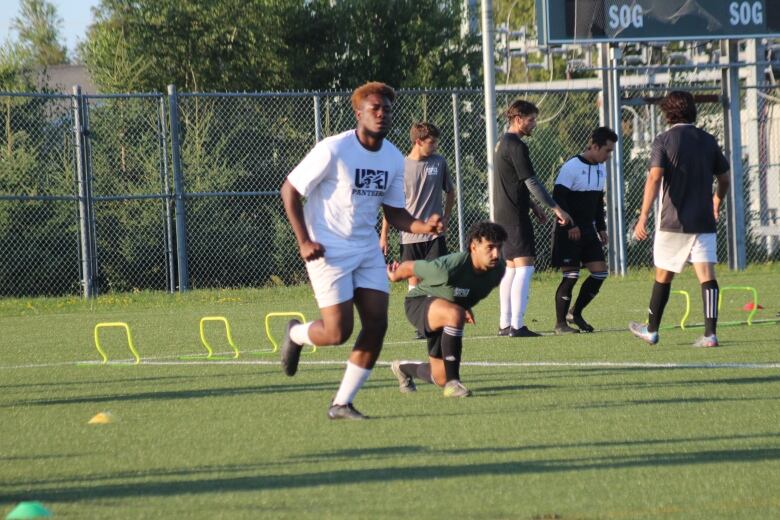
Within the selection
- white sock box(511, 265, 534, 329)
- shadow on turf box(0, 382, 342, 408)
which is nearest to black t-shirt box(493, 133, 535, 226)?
white sock box(511, 265, 534, 329)

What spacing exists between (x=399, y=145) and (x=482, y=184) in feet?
4.62

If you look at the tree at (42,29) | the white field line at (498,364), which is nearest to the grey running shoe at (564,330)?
the white field line at (498,364)

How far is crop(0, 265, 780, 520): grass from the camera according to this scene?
5.92 metres

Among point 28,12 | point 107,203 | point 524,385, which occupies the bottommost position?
point 524,385

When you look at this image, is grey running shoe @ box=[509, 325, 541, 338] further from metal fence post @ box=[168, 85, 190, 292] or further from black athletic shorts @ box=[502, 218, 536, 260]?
metal fence post @ box=[168, 85, 190, 292]

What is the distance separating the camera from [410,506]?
5.78m

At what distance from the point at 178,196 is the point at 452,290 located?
11672mm

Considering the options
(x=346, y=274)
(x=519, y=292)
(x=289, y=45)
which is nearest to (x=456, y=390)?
(x=346, y=274)

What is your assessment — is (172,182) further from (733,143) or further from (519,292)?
(519,292)

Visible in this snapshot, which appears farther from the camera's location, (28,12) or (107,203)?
(28,12)

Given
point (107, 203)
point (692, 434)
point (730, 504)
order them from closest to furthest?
point (730, 504) < point (692, 434) < point (107, 203)

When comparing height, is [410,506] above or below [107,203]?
below

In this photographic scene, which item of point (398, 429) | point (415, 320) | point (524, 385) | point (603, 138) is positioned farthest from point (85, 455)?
point (603, 138)

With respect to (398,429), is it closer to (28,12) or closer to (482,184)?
(482,184)
